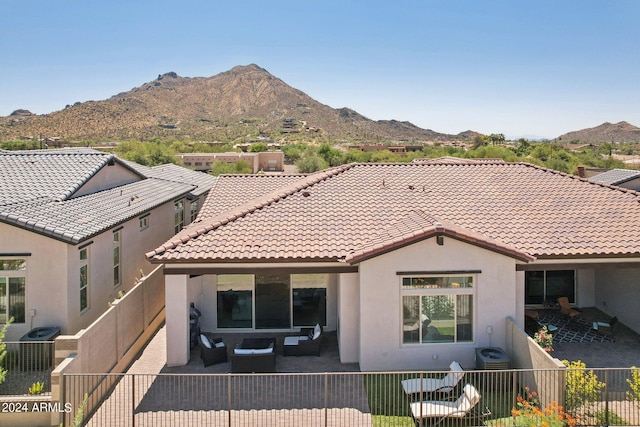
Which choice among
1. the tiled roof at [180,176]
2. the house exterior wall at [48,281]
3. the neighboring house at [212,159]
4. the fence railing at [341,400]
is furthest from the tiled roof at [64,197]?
the neighboring house at [212,159]

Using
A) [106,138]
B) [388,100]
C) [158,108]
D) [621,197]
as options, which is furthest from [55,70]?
[621,197]

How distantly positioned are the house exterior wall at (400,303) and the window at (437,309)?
0.17 meters

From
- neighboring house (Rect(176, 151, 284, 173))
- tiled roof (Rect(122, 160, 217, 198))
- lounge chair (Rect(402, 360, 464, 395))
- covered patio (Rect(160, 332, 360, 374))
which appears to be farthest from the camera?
neighboring house (Rect(176, 151, 284, 173))

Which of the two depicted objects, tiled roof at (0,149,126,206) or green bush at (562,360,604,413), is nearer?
green bush at (562,360,604,413)

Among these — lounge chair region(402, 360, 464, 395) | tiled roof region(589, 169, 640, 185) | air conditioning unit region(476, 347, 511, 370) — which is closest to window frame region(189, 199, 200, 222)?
air conditioning unit region(476, 347, 511, 370)

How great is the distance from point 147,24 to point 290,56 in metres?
22.7

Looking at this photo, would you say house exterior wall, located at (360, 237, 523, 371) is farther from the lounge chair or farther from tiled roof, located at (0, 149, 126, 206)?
tiled roof, located at (0, 149, 126, 206)

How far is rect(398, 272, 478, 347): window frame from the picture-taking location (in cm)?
1287

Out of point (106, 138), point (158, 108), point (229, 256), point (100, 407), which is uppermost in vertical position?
point (158, 108)

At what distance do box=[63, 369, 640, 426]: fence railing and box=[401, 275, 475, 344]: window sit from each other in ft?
4.59

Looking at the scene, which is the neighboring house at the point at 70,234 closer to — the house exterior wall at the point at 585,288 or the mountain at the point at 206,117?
the house exterior wall at the point at 585,288

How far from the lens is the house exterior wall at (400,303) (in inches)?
503

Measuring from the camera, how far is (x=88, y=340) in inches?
428

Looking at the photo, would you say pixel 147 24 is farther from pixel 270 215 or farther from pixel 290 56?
pixel 270 215
